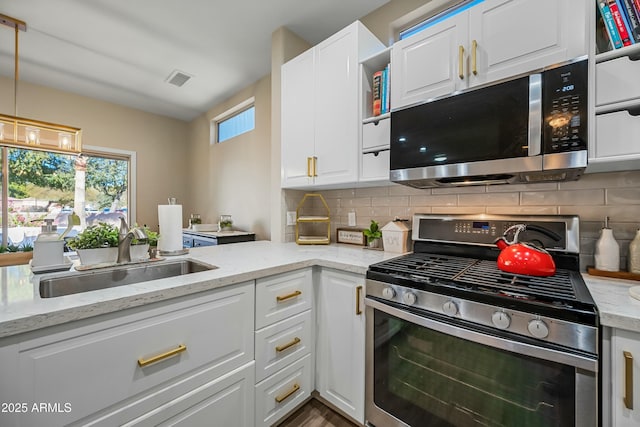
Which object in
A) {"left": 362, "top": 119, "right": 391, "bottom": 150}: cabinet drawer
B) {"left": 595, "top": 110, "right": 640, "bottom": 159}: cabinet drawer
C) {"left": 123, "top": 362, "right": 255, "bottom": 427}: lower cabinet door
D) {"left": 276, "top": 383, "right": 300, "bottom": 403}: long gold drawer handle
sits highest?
{"left": 362, "top": 119, "right": 391, "bottom": 150}: cabinet drawer

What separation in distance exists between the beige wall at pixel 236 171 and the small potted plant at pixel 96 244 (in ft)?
5.87

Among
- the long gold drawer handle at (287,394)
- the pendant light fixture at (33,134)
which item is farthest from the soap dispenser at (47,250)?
the pendant light fixture at (33,134)

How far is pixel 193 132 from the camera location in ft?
14.9

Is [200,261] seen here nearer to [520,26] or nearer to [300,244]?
[300,244]

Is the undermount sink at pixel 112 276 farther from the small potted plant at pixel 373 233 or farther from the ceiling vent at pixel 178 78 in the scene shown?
the ceiling vent at pixel 178 78

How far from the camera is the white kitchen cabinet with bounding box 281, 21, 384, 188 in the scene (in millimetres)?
1727

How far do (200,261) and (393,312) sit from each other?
3.31 ft

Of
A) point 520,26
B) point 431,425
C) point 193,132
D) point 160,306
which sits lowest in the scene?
point 431,425

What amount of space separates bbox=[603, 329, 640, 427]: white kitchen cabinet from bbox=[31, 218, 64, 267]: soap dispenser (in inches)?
80.2

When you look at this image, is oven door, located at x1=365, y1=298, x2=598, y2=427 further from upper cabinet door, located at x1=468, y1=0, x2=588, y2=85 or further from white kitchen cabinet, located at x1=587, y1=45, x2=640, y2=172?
upper cabinet door, located at x1=468, y1=0, x2=588, y2=85

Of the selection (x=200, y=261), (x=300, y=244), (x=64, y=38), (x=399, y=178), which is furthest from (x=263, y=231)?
(x=64, y=38)

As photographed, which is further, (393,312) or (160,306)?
(393,312)

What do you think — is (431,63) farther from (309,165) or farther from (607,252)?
(607,252)

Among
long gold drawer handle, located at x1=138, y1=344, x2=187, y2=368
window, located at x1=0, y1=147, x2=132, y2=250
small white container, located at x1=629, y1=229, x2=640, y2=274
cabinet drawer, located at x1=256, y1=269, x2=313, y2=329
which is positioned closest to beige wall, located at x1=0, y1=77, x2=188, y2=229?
window, located at x1=0, y1=147, x2=132, y2=250
